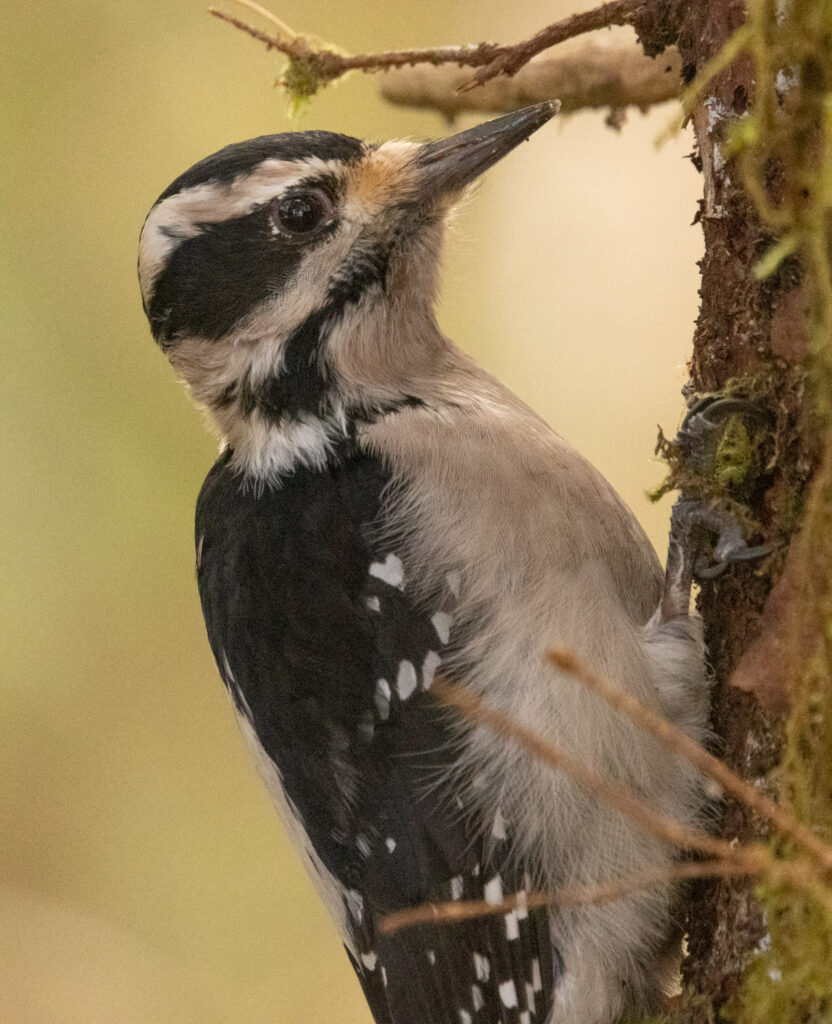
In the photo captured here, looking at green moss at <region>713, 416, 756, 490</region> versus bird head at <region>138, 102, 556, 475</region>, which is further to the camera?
bird head at <region>138, 102, 556, 475</region>

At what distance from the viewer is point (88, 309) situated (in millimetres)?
A: 5656

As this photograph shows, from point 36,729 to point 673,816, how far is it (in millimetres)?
4420

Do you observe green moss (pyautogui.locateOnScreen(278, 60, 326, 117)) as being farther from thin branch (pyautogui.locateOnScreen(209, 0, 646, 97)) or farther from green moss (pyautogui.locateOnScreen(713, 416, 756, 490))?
green moss (pyautogui.locateOnScreen(713, 416, 756, 490))

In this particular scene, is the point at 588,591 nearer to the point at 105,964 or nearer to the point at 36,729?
the point at 36,729

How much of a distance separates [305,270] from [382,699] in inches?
36.3

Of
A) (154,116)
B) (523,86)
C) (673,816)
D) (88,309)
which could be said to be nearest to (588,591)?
(673,816)

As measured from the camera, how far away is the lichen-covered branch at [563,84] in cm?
307

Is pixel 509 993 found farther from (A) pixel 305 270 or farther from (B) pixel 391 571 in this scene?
(A) pixel 305 270

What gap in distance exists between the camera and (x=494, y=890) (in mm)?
2164

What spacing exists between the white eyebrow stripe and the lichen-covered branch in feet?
2.42

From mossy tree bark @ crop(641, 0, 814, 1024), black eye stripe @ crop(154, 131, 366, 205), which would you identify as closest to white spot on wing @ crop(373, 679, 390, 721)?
mossy tree bark @ crop(641, 0, 814, 1024)

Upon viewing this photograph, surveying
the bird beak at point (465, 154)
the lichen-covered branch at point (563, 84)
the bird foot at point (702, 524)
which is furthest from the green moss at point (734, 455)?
the lichen-covered branch at point (563, 84)

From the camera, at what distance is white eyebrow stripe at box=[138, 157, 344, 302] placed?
2494 millimetres

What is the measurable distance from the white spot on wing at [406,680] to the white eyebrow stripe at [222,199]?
1025 millimetres
